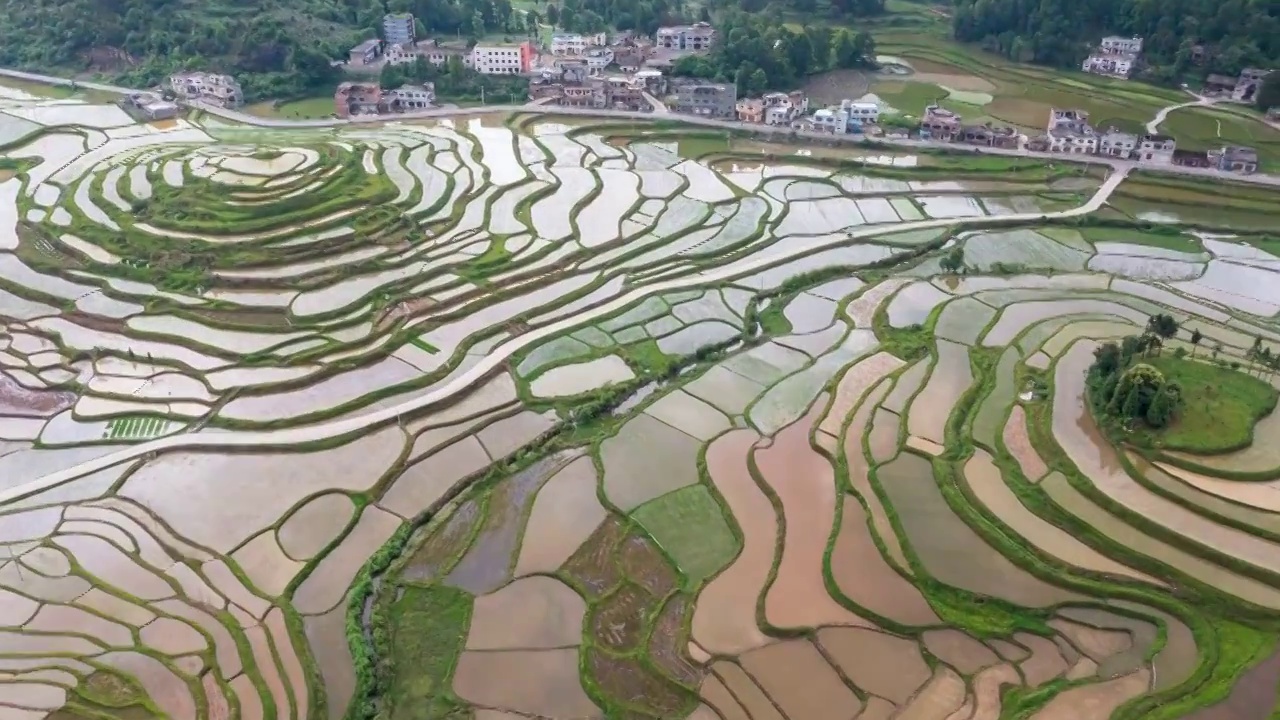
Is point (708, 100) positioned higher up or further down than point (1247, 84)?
further down

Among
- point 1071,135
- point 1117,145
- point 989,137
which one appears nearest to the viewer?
point 1117,145

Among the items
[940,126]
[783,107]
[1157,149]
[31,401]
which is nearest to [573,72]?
[783,107]

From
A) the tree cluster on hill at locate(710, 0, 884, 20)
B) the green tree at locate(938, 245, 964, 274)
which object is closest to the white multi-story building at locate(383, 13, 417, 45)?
the tree cluster on hill at locate(710, 0, 884, 20)

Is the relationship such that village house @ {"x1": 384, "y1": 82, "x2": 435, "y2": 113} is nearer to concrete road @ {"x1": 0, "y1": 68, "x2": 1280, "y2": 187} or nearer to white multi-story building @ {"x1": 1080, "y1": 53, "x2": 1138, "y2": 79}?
concrete road @ {"x1": 0, "y1": 68, "x2": 1280, "y2": 187}

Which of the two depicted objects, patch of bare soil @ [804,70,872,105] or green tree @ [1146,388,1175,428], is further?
patch of bare soil @ [804,70,872,105]

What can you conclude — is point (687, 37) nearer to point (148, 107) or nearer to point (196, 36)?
point (196, 36)

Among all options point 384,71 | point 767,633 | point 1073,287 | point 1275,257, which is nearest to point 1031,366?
point 1073,287

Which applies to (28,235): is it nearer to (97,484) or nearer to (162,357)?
(162,357)
